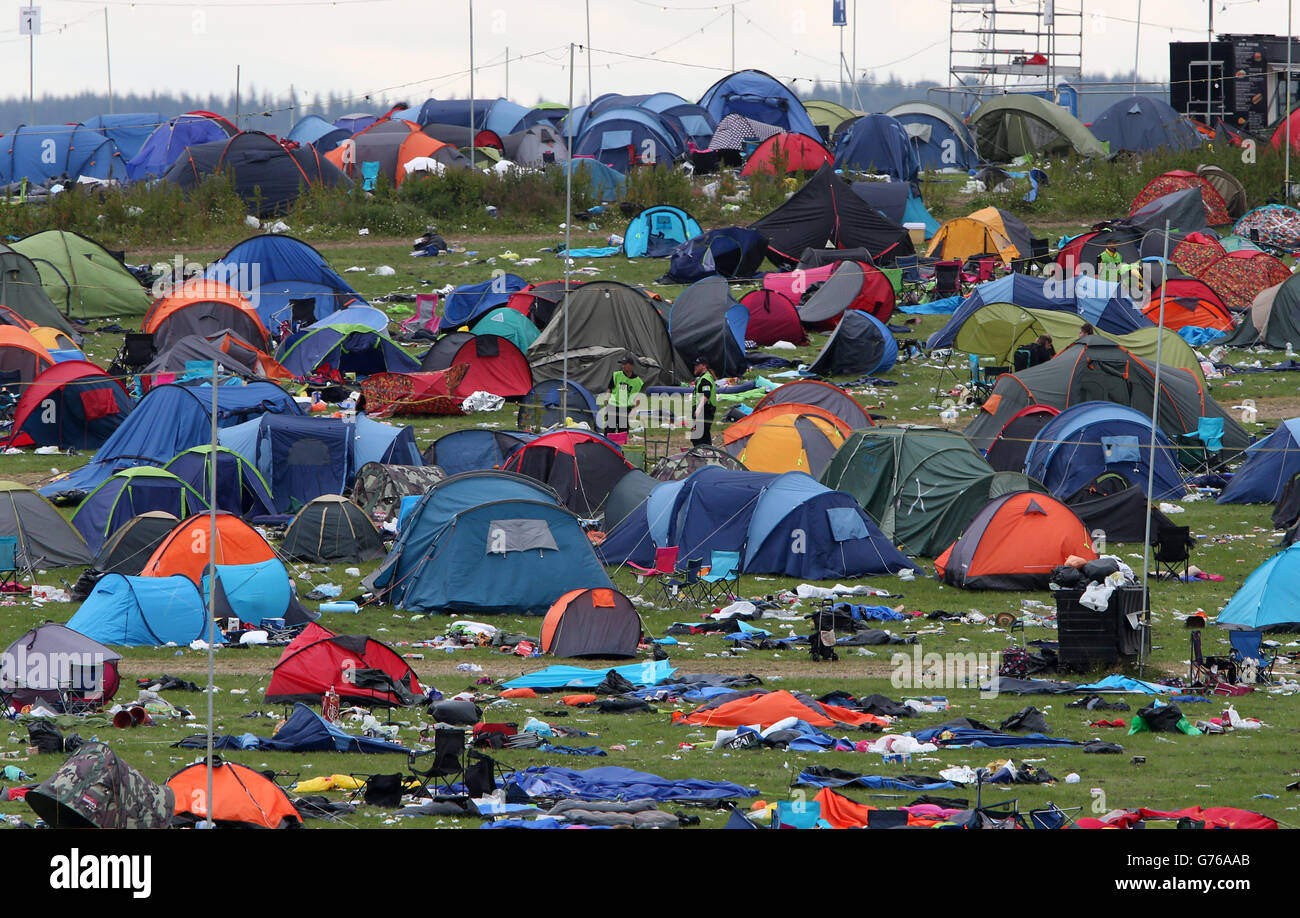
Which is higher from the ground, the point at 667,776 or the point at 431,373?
the point at 431,373

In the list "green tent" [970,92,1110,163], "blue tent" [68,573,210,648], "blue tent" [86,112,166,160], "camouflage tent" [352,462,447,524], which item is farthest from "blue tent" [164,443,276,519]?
"green tent" [970,92,1110,163]

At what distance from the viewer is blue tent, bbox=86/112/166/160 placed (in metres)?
59.6

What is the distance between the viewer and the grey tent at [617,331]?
35625mm

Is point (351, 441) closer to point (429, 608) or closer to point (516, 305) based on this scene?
point (429, 608)

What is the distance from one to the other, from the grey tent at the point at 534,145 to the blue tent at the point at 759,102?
544cm

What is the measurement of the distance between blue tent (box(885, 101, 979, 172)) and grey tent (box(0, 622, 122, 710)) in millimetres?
39952

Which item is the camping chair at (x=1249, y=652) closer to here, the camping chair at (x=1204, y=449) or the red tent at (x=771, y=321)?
the camping chair at (x=1204, y=449)

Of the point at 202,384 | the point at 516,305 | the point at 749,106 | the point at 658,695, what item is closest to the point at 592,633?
the point at 658,695

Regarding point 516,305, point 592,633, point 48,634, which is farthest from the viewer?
point 516,305

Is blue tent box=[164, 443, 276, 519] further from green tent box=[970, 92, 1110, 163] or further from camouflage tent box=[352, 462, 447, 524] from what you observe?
green tent box=[970, 92, 1110, 163]

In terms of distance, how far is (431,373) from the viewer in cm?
3394

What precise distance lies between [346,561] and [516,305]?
517 inches

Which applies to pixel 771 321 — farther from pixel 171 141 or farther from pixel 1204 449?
pixel 171 141

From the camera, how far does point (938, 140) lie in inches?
2194
